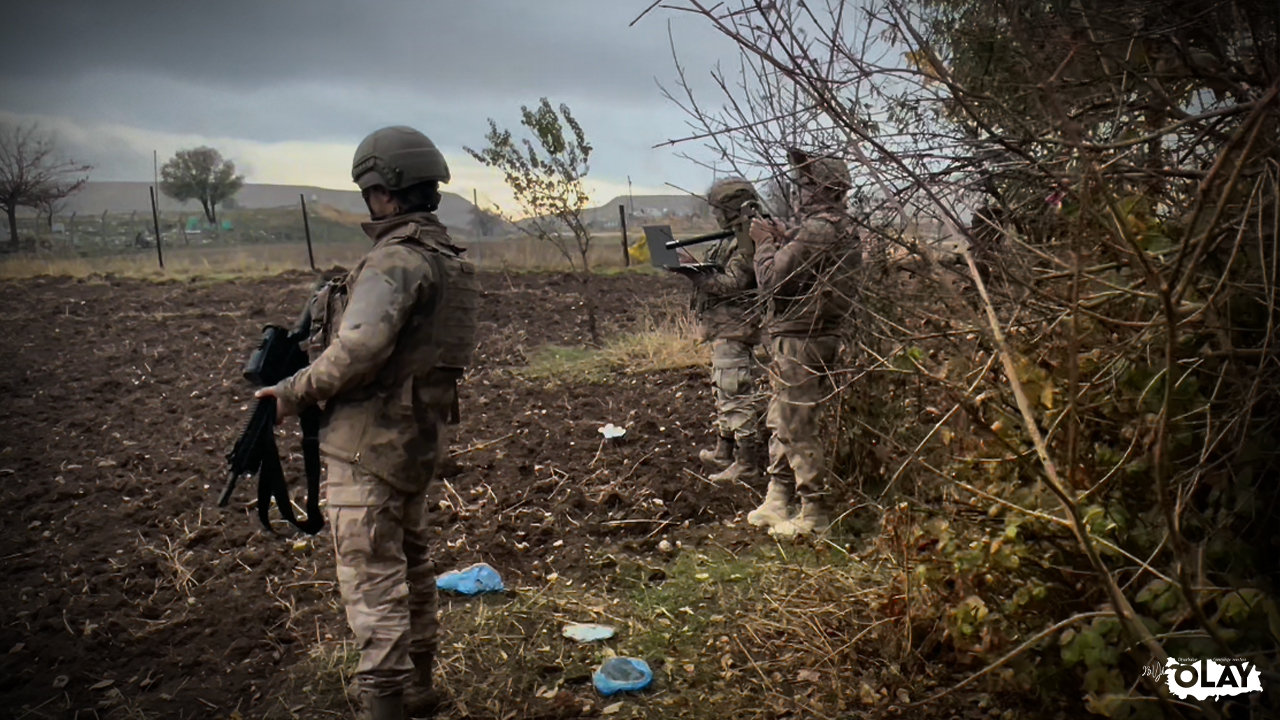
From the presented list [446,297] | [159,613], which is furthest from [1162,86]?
[159,613]

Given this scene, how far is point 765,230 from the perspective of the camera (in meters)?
5.40

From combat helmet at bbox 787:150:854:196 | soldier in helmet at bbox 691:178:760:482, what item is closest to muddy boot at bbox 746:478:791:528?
soldier in helmet at bbox 691:178:760:482

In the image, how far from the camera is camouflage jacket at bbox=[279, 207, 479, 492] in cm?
347

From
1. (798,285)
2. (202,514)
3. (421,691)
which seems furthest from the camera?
(202,514)

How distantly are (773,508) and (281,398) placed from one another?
122 inches

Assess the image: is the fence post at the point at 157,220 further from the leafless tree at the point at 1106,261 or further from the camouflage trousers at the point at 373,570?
the leafless tree at the point at 1106,261

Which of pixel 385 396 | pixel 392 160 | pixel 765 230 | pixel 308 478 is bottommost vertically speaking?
pixel 308 478

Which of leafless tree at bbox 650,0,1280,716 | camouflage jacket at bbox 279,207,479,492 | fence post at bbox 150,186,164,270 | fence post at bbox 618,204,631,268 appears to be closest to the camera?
leafless tree at bbox 650,0,1280,716

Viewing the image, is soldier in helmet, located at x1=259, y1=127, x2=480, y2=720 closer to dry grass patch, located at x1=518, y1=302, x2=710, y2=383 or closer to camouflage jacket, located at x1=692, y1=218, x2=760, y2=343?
camouflage jacket, located at x1=692, y1=218, x2=760, y2=343

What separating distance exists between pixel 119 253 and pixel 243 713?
22.6 metres

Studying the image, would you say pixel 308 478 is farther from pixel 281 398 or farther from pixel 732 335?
pixel 732 335

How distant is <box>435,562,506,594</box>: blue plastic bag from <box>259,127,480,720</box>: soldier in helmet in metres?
1.19

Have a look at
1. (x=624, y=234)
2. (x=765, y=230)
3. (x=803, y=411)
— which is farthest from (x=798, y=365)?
(x=624, y=234)

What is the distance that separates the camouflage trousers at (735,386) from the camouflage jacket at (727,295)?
0.12 m
